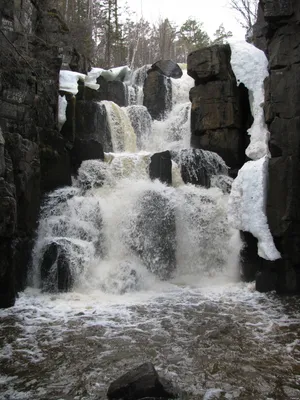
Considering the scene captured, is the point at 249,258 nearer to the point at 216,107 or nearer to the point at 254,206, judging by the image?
the point at 254,206

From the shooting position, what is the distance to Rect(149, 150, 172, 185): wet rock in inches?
448

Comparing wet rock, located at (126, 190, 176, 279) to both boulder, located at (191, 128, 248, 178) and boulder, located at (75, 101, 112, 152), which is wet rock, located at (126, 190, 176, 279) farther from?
boulder, located at (75, 101, 112, 152)

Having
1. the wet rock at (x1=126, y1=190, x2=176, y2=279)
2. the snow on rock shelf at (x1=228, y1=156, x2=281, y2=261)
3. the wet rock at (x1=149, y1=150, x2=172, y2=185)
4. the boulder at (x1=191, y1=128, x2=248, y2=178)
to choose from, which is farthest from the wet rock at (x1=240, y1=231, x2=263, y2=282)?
the boulder at (x1=191, y1=128, x2=248, y2=178)

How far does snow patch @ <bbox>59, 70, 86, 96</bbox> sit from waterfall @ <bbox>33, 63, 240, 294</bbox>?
3958 millimetres

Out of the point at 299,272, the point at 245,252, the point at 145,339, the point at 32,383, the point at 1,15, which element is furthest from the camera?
the point at 1,15

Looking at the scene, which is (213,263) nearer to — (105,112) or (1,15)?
(105,112)

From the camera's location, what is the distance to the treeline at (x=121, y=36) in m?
24.5

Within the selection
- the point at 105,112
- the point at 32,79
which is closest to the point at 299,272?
the point at 32,79

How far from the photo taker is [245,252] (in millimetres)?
9375

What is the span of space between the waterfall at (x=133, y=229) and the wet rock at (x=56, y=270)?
0.02m

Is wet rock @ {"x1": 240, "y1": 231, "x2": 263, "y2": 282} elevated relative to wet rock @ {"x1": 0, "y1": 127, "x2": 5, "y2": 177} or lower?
lower

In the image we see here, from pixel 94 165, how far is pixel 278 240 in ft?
18.7

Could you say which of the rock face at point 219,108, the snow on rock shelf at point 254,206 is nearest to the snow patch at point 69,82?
the rock face at point 219,108

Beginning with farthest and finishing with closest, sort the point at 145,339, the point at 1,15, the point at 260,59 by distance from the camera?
1. the point at 260,59
2. the point at 1,15
3. the point at 145,339
